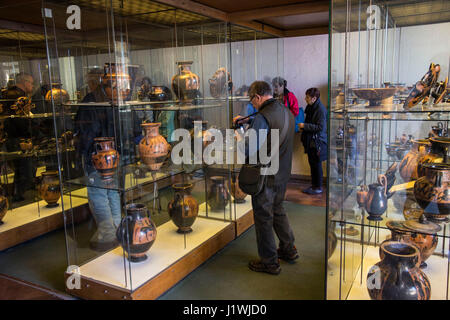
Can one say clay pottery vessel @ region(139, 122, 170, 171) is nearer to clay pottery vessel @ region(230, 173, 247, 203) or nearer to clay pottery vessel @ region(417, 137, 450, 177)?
clay pottery vessel @ region(230, 173, 247, 203)

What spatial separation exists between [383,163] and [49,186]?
3225 mm

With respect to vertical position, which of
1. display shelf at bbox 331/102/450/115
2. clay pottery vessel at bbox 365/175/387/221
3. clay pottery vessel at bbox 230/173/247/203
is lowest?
clay pottery vessel at bbox 230/173/247/203

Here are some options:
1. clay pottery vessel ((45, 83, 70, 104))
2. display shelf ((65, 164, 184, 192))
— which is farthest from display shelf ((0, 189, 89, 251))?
clay pottery vessel ((45, 83, 70, 104))

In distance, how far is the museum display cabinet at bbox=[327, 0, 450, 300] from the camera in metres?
1.69

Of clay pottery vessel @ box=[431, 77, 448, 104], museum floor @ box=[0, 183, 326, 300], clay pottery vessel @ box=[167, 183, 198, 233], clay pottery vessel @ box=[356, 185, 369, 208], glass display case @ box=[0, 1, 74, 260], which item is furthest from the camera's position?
glass display case @ box=[0, 1, 74, 260]

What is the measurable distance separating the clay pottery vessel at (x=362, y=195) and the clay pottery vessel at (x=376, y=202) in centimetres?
3

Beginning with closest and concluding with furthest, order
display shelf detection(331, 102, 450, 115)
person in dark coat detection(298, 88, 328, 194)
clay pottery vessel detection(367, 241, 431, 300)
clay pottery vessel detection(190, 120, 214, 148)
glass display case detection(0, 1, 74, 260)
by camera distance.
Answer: clay pottery vessel detection(367, 241, 431, 300)
display shelf detection(331, 102, 450, 115)
clay pottery vessel detection(190, 120, 214, 148)
glass display case detection(0, 1, 74, 260)
person in dark coat detection(298, 88, 328, 194)

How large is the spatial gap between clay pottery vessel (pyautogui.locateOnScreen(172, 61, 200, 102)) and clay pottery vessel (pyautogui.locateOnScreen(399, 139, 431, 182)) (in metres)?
1.84

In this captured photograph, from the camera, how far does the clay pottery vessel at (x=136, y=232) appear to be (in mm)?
2512

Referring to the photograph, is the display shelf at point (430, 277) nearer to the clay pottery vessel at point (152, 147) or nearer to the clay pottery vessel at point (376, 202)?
the clay pottery vessel at point (376, 202)

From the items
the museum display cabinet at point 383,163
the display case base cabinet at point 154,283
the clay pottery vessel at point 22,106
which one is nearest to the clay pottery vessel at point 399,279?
the museum display cabinet at point 383,163

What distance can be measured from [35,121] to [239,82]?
87.9 inches

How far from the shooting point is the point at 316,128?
4.44 metres

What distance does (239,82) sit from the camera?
404 cm
